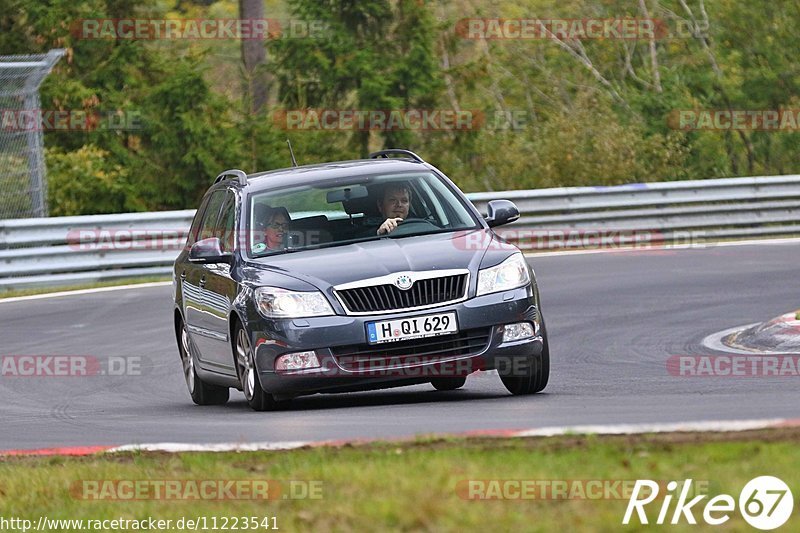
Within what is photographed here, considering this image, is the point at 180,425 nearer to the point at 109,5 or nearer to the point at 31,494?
the point at 31,494

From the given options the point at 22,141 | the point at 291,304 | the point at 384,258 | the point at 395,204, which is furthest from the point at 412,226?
the point at 22,141

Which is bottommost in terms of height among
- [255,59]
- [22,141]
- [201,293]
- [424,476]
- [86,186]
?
[86,186]

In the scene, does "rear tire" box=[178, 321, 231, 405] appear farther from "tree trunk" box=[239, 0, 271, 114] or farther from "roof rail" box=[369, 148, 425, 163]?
"tree trunk" box=[239, 0, 271, 114]

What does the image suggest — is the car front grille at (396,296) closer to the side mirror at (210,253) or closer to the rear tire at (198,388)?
the side mirror at (210,253)

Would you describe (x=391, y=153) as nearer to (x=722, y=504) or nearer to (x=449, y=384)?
(x=449, y=384)

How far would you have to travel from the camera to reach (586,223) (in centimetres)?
2439

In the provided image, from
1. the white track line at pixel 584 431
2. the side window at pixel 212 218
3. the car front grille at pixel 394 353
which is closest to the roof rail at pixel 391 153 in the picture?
the side window at pixel 212 218

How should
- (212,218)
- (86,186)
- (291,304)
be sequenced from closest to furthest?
(291,304) < (212,218) < (86,186)

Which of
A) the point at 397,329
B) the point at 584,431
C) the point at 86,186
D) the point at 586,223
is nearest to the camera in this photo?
the point at 584,431

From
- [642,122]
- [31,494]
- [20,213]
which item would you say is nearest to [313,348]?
[31,494]

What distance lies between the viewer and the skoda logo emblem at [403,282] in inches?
388

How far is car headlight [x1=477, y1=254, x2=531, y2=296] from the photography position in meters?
10.0

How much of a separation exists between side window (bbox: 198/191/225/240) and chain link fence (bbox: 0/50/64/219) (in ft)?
32.7

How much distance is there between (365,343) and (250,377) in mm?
1040
